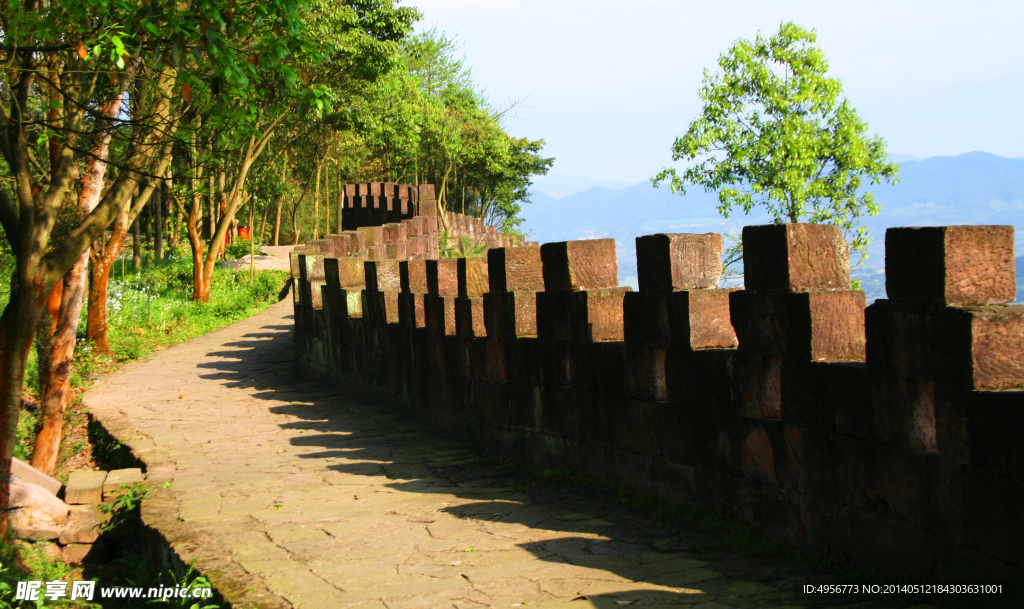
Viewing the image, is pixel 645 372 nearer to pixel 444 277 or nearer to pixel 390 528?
pixel 390 528

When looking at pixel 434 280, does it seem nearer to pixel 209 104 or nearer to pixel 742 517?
pixel 209 104

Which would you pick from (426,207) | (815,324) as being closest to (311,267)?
(426,207)

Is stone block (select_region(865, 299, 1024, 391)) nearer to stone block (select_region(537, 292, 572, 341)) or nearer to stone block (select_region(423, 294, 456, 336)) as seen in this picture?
stone block (select_region(537, 292, 572, 341))

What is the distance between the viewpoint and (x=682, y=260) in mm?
5098

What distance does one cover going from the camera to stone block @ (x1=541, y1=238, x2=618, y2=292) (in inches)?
239

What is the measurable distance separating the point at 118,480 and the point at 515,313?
339 centimetres

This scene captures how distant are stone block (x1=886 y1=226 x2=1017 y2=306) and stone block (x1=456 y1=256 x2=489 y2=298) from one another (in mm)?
4572

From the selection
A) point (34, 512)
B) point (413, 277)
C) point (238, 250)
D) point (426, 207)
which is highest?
point (426, 207)

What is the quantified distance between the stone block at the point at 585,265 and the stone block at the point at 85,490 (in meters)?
3.93

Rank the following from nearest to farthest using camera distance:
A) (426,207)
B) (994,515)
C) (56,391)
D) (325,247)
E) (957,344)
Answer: (994,515), (957,344), (56,391), (325,247), (426,207)

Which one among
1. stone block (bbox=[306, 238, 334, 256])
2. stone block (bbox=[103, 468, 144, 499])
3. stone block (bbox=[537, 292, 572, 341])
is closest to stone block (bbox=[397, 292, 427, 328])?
stone block (bbox=[537, 292, 572, 341])

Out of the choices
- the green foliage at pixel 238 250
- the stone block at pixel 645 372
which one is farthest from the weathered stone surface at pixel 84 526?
the green foliage at pixel 238 250

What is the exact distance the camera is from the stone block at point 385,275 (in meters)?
9.40

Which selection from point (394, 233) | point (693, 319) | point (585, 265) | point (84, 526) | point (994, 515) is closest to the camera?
point (994, 515)
